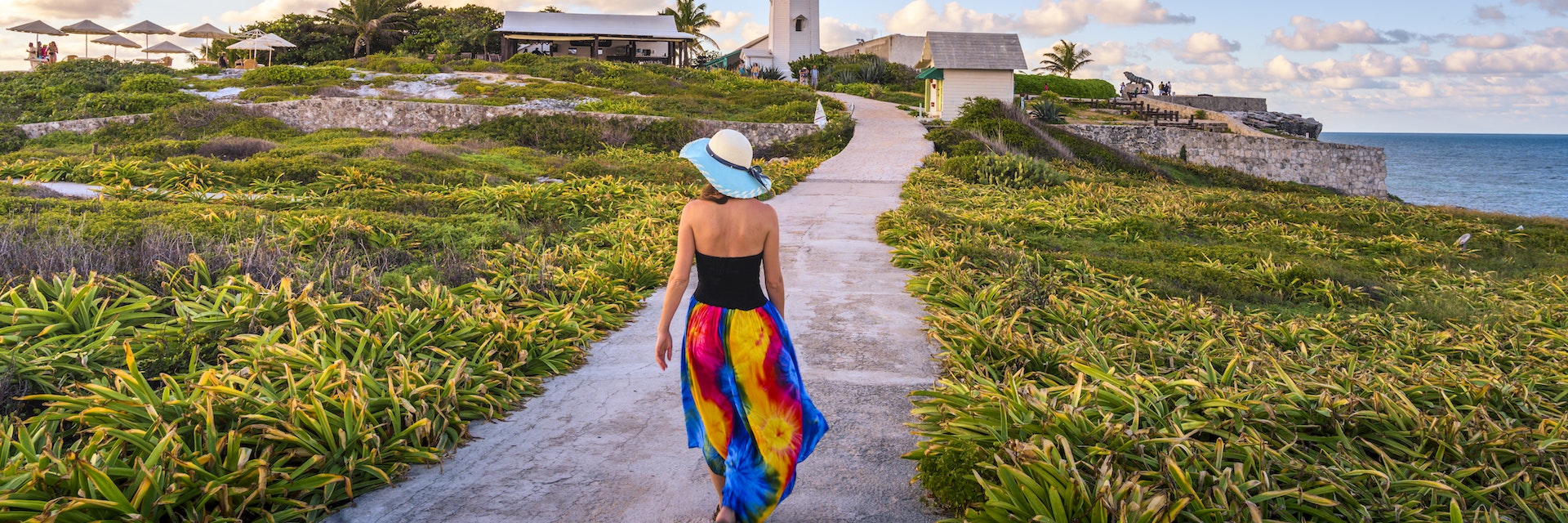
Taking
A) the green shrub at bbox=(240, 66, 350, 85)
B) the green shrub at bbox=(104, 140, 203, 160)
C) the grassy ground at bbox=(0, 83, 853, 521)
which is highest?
the green shrub at bbox=(240, 66, 350, 85)

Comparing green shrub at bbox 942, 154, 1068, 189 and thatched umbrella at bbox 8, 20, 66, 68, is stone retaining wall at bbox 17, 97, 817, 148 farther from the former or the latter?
thatched umbrella at bbox 8, 20, 66, 68

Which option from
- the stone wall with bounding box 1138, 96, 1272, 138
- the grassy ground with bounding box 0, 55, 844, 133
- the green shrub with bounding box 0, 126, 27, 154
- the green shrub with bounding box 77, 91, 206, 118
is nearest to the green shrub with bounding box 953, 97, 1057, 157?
the grassy ground with bounding box 0, 55, 844, 133

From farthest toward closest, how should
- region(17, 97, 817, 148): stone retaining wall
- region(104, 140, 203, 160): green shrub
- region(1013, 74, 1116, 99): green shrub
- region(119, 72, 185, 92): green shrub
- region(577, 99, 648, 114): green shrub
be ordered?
region(1013, 74, 1116, 99): green shrub
region(119, 72, 185, 92): green shrub
region(577, 99, 648, 114): green shrub
region(17, 97, 817, 148): stone retaining wall
region(104, 140, 203, 160): green shrub

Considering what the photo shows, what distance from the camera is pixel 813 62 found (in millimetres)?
42688

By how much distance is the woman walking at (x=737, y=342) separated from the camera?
123 inches

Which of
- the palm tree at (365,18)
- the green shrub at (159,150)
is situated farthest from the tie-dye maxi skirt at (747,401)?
the palm tree at (365,18)

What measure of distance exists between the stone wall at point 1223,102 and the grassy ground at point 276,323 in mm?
36622

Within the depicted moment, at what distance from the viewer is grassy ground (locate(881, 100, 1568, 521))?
123 inches

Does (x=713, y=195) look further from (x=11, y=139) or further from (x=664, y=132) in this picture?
(x=11, y=139)

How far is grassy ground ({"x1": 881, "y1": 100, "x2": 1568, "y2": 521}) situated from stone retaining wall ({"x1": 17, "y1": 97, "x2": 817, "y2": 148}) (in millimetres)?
11145

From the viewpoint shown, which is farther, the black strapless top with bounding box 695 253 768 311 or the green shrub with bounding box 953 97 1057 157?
the green shrub with bounding box 953 97 1057 157

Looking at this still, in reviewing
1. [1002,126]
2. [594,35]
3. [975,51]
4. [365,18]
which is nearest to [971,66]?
[975,51]

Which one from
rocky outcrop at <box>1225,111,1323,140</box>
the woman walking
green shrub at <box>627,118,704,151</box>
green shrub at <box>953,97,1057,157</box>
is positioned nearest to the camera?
the woman walking

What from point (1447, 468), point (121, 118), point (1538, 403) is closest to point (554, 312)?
point (1447, 468)
